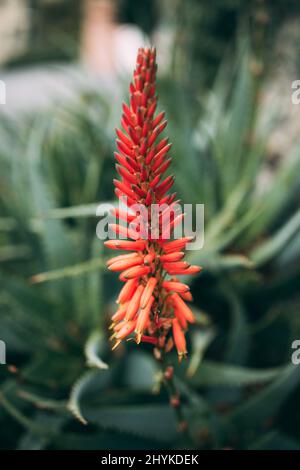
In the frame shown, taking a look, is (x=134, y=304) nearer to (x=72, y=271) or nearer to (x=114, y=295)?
(x=72, y=271)

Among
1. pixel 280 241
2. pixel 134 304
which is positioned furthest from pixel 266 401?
pixel 134 304

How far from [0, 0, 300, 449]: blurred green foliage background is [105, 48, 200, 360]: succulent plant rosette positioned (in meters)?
0.17

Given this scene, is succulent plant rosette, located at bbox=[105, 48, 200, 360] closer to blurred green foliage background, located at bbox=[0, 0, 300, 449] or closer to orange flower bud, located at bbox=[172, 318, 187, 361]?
orange flower bud, located at bbox=[172, 318, 187, 361]

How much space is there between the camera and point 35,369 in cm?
112

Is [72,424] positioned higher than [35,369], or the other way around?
[35,369]

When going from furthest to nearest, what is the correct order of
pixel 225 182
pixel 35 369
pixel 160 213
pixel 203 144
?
pixel 203 144 → pixel 225 182 → pixel 35 369 → pixel 160 213

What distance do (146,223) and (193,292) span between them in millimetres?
814

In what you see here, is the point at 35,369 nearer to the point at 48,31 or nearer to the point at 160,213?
the point at 160,213

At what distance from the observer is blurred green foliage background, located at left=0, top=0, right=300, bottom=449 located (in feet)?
3.33

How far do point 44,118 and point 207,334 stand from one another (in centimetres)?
105

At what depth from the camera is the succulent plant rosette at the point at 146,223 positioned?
0.58m

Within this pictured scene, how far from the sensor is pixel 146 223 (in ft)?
2.03

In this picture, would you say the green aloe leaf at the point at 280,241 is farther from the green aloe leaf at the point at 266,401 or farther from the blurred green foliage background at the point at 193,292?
the green aloe leaf at the point at 266,401
